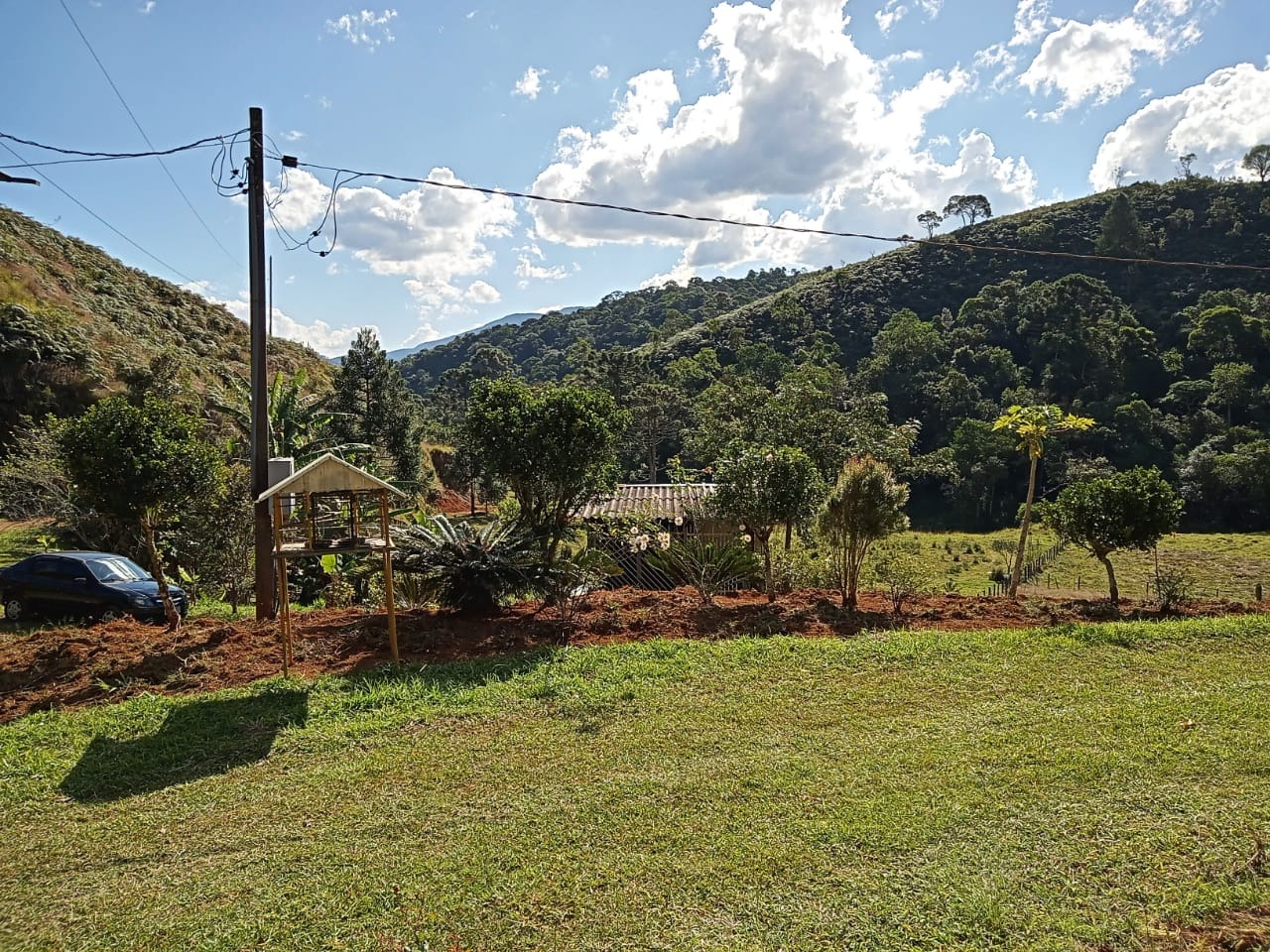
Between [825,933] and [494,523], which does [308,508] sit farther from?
[825,933]

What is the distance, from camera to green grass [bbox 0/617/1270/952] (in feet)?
12.4

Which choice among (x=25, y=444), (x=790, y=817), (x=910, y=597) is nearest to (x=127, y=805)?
(x=790, y=817)

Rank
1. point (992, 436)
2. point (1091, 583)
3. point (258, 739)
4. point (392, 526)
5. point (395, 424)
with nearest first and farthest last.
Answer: point (258, 739), point (392, 526), point (1091, 583), point (395, 424), point (992, 436)

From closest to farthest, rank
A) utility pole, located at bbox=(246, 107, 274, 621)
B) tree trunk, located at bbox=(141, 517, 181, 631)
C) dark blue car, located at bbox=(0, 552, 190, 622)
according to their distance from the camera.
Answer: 1. utility pole, located at bbox=(246, 107, 274, 621)
2. tree trunk, located at bbox=(141, 517, 181, 631)
3. dark blue car, located at bbox=(0, 552, 190, 622)

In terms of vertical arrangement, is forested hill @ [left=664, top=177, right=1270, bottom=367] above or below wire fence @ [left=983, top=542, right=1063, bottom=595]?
above

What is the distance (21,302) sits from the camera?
24.6 metres

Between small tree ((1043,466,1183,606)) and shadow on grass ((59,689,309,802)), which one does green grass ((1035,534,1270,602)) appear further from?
shadow on grass ((59,689,309,802))

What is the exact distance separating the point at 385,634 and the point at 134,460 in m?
3.71

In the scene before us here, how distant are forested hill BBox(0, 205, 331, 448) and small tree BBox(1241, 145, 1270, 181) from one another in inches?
3554

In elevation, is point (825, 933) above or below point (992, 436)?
below

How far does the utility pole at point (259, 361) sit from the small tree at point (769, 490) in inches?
240

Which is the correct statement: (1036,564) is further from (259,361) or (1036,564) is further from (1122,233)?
(1122,233)

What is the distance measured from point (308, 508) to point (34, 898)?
4114 mm

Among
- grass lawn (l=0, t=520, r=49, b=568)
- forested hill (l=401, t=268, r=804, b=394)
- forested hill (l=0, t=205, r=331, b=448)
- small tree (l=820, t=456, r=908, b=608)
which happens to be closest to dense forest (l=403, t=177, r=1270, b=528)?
forested hill (l=0, t=205, r=331, b=448)
